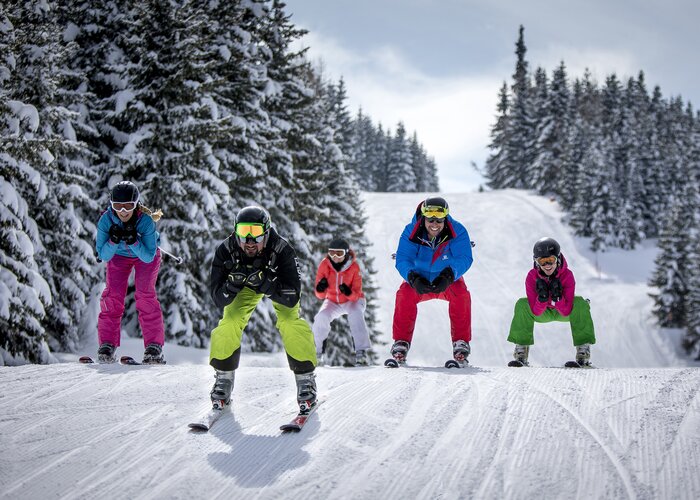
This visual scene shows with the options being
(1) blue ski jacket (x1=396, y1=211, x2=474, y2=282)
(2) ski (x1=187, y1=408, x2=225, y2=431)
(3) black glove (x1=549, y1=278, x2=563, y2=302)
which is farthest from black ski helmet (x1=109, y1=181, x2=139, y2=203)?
(3) black glove (x1=549, y1=278, x2=563, y2=302)

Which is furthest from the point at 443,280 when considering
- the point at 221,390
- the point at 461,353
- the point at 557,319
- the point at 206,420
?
the point at 206,420

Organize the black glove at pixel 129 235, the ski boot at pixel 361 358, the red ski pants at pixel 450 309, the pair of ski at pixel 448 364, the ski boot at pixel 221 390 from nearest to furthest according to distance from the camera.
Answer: the ski boot at pixel 221 390
the pair of ski at pixel 448 364
the black glove at pixel 129 235
the red ski pants at pixel 450 309
the ski boot at pixel 361 358

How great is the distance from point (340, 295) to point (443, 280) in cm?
248

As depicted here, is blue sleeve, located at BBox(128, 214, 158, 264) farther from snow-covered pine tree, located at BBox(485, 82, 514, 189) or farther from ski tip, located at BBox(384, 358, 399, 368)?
snow-covered pine tree, located at BBox(485, 82, 514, 189)

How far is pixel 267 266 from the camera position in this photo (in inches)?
172

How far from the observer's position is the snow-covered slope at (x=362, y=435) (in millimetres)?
3125

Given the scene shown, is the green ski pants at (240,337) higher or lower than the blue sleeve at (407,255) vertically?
lower

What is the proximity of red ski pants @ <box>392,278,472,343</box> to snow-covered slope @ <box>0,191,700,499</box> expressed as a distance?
0.67 metres

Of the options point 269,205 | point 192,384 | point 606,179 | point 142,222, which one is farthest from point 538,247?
point 606,179

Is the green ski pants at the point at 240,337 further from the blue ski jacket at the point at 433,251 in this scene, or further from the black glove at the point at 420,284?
the blue ski jacket at the point at 433,251

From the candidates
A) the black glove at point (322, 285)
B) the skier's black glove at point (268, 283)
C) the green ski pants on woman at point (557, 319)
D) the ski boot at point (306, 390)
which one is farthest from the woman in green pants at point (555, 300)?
the skier's black glove at point (268, 283)

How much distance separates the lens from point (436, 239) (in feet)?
22.0

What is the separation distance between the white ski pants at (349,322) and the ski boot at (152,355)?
2.34 m

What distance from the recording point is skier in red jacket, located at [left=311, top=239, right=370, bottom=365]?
327 inches
